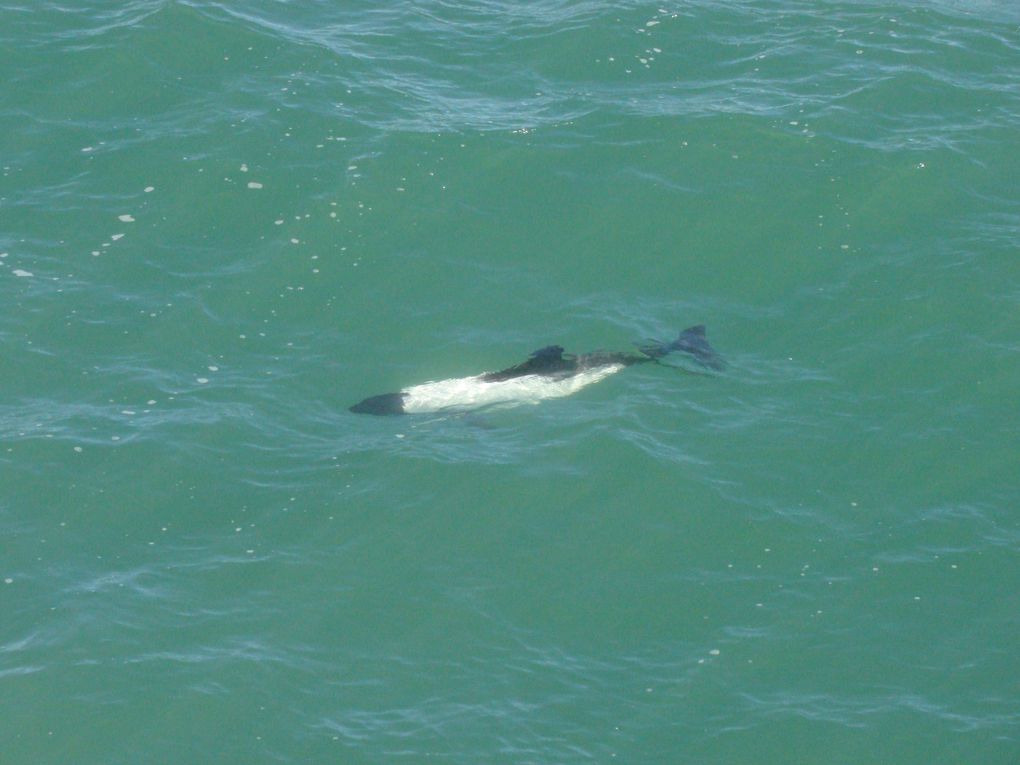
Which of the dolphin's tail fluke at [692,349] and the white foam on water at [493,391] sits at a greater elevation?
the dolphin's tail fluke at [692,349]

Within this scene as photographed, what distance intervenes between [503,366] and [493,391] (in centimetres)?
82

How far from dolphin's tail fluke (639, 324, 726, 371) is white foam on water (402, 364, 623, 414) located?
1020 millimetres

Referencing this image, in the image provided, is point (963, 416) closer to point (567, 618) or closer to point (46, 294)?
point (567, 618)

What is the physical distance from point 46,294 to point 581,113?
46.0ft

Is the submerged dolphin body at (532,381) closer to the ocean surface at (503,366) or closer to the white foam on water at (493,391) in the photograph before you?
the white foam on water at (493,391)

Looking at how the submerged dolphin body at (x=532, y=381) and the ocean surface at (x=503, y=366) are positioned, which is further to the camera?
the submerged dolphin body at (x=532, y=381)

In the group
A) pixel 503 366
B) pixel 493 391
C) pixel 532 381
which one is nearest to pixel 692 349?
pixel 532 381

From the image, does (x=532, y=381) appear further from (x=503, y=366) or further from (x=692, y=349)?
(x=692, y=349)

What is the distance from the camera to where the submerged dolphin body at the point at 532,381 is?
77.9ft

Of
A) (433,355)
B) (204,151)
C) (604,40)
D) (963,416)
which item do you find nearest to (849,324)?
(963,416)

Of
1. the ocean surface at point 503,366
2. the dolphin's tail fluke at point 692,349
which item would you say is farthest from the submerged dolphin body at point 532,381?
the ocean surface at point 503,366

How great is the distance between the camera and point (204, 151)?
28.5 meters

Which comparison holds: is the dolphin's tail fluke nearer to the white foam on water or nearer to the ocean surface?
the ocean surface

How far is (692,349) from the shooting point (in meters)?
24.4
